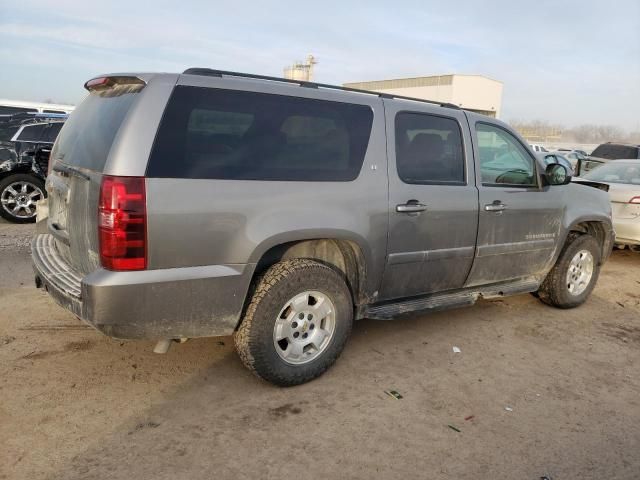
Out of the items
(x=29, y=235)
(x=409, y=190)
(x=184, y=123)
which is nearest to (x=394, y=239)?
(x=409, y=190)

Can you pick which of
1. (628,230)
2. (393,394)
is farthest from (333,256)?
(628,230)

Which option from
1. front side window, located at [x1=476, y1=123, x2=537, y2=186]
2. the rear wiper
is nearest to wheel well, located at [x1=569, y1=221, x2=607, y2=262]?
front side window, located at [x1=476, y1=123, x2=537, y2=186]

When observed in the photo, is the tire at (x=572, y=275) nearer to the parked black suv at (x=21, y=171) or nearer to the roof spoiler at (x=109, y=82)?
the roof spoiler at (x=109, y=82)

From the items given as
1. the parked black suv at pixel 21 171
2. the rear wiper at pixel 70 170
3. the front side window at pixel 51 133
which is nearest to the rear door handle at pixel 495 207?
the rear wiper at pixel 70 170

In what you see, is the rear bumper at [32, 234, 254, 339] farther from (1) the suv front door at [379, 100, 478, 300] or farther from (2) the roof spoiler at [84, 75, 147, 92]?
(1) the suv front door at [379, 100, 478, 300]

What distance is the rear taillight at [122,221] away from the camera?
2.74 metres

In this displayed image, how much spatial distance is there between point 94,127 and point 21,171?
250 inches

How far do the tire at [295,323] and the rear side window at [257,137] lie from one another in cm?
65

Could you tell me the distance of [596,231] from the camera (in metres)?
5.79

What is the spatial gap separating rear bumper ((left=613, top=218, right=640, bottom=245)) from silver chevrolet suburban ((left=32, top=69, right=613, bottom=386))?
365 cm

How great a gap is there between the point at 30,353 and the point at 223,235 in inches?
74.7

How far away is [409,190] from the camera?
387 cm

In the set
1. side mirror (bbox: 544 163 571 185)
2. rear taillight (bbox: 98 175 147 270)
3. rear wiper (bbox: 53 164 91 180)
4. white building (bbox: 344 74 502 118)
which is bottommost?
rear taillight (bbox: 98 175 147 270)

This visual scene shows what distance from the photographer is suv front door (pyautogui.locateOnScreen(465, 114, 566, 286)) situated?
4482 millimetres
